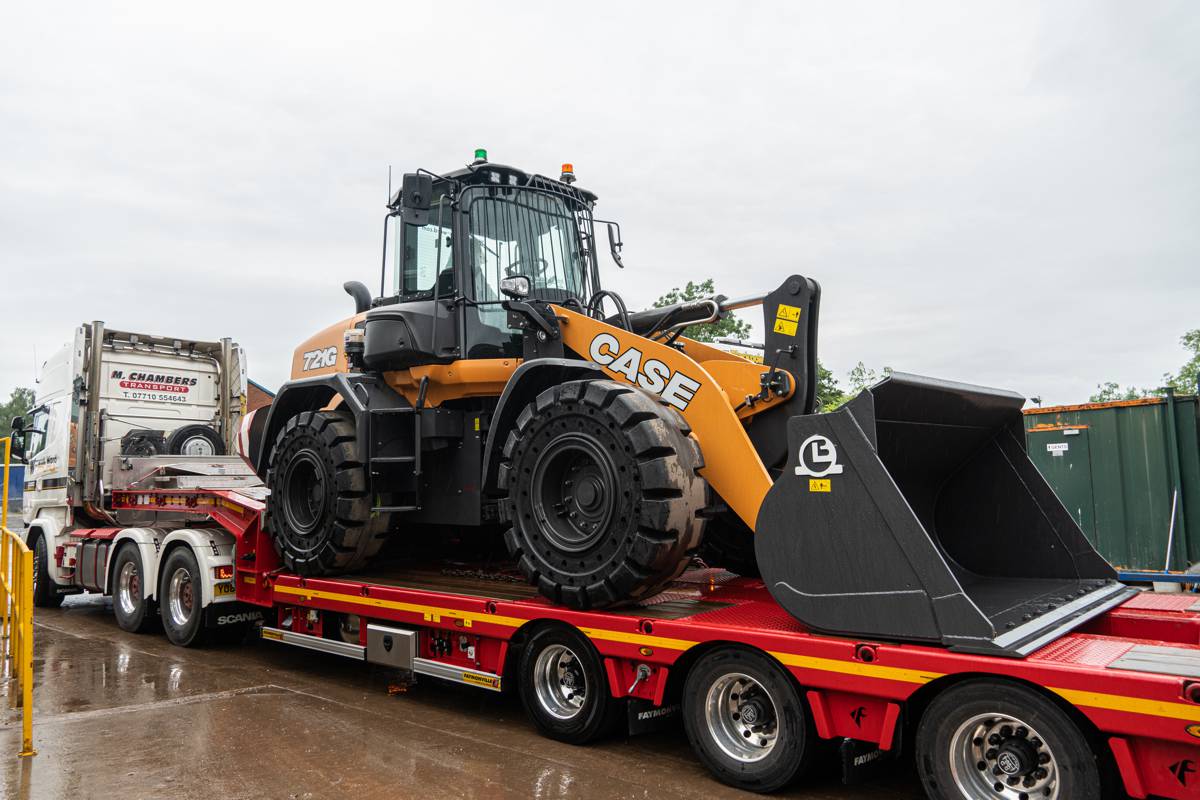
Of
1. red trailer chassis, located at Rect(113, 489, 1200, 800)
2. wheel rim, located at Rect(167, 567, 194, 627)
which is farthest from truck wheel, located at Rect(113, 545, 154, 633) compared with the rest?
red trailer chassis, located at Rect(113, 489, 1200, 800)

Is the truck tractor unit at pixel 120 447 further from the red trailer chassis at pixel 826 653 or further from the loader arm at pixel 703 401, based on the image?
the loader arm at pixel 703 401

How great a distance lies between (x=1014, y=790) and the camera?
3.61m

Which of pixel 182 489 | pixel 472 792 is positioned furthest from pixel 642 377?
pixel 182 489

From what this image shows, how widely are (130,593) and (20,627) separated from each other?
12.2 feet

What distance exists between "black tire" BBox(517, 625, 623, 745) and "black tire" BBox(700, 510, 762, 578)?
1607 mm

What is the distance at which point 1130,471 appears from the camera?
9859 mm

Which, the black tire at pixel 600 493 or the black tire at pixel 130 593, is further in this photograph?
the black tire at pixel 130 593

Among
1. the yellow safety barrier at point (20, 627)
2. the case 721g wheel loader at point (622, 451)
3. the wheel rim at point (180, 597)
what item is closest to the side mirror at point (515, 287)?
the case 721g wheel loader at point (622, 451)

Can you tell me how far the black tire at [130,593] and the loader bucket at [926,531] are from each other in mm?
7427

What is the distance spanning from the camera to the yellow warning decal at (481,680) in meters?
5.70

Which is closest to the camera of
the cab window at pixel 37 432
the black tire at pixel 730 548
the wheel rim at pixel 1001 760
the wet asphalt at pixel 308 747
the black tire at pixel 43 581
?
the wheel rim at pixel 1001 760

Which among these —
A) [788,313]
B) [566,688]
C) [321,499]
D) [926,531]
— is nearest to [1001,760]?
[926,531]

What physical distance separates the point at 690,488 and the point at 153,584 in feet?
21.9

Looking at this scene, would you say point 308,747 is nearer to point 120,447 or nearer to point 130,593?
point 130,593
